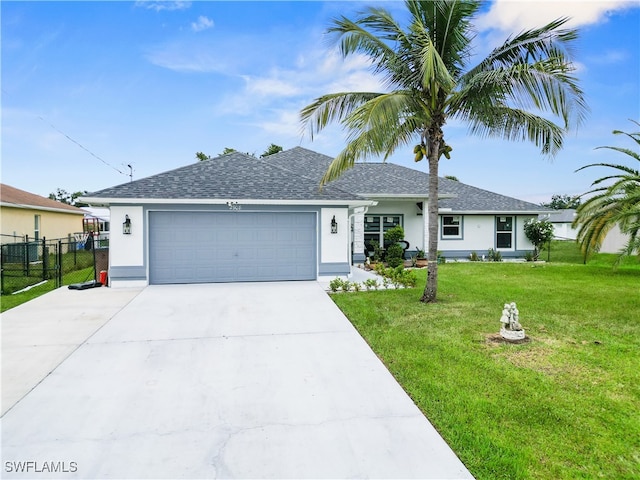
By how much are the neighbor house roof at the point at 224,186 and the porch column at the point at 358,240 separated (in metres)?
3.69

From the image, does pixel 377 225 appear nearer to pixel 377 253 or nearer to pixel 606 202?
pixel 377 253

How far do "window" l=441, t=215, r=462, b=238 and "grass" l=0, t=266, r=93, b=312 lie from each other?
14963 mm

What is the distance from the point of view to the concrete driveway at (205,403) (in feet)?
9.68

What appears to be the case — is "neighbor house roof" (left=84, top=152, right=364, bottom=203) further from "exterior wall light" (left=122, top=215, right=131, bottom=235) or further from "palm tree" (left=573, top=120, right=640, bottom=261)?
"palm tree" (left=573, top=120, right=640, bottom=261)

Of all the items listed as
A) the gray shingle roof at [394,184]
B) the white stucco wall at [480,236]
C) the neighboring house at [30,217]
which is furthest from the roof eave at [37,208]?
the white stucco wall at [480,236]

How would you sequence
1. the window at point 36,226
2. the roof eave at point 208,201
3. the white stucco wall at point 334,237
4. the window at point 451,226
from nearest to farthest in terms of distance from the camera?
the roof eave at point 208,201 < the white stucco wall at point 334,237 < the window at point 451,226 < the window at point 36,226

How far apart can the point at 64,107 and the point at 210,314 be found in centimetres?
1453

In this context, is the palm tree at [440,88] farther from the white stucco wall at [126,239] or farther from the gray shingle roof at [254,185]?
the white stucco wall at [126,239]

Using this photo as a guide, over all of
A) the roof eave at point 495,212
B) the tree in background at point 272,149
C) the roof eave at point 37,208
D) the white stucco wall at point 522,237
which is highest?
the tree in background at point 272,149

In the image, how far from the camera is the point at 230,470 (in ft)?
9.36

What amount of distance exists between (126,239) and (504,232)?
16.8 meters

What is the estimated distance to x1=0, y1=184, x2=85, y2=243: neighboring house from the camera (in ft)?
54.9

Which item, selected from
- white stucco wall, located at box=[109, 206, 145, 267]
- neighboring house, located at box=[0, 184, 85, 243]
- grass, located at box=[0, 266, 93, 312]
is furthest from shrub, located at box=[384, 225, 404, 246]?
neighboring house, located at box=[0, 184, 85, 243]

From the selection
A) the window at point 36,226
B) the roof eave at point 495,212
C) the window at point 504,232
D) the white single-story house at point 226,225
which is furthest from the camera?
the window at point 36,226
